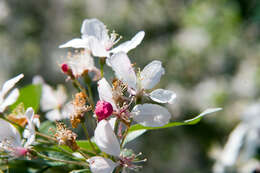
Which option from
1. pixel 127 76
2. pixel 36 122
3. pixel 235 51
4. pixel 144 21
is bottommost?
pixel 235 51

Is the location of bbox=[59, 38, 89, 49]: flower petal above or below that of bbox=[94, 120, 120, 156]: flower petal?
above

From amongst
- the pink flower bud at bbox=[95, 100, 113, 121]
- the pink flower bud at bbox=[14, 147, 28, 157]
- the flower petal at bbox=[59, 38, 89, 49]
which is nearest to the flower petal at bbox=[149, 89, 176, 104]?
the pink flower bud at bbox=[95, 100, 113, 121]

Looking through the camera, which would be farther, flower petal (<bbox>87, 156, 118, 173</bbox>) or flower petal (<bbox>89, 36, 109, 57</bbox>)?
flower petal (<bbox>89, 36, 109, 57</bbox>)

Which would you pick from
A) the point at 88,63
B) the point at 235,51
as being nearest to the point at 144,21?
the point at 235,51

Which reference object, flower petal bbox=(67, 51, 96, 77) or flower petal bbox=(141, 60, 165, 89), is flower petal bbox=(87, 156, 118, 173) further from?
flower petal bbox=(67, 51, 96, 77)

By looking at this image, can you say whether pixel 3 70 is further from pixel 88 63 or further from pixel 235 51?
pixel 88 63

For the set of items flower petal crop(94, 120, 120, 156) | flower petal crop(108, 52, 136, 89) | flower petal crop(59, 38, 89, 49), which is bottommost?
flower petal crop(94, 120, 120, 156)

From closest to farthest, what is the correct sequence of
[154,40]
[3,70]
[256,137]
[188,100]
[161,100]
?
[161,100], [256,137], [188,100], [154,40], [3,70]

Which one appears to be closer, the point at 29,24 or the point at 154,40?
the point at 154,40
